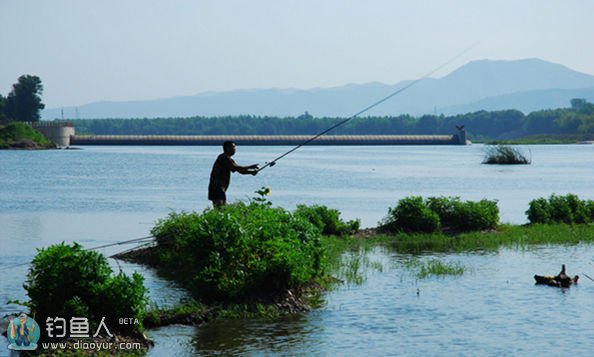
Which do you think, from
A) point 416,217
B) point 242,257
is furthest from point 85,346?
point 416,217

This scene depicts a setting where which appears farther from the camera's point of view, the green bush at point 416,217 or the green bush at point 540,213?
the green bush at point 540,213

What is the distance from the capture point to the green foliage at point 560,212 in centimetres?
2597

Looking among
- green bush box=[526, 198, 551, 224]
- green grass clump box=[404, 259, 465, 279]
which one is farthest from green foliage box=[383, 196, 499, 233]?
green grass clump box=[404, 259, 465, 279]

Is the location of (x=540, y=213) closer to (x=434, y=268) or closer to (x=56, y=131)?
(x=434, y=268)

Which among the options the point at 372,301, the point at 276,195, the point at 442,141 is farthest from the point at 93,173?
the point at 442,141

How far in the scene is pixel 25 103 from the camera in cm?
15425

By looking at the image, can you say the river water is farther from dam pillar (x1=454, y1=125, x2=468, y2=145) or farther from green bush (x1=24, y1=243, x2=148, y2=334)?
dam pillar (x1=454, y1=125, x2=468, y2=145)

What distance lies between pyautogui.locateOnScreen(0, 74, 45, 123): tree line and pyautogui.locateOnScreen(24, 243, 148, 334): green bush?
147582 millimetres

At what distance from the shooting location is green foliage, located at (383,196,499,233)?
23.6 metres

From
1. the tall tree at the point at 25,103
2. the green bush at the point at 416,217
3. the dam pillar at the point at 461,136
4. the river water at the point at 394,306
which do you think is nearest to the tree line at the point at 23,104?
the tall tree at the point at 25,103

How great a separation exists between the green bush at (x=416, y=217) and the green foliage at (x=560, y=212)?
3821 mm

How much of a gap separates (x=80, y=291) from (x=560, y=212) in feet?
57.6

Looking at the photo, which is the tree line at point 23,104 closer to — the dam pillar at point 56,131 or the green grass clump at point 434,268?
the dam pillar at point 56,131

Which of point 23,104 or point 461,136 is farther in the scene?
point 461,136
